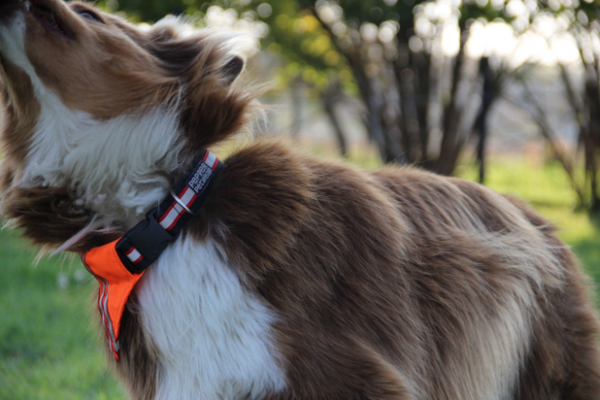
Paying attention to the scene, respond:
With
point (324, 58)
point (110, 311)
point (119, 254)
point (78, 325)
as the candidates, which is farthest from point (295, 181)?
point (324, 58)

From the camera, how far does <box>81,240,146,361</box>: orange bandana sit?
183 centimetres

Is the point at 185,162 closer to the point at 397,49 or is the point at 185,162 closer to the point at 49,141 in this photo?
the point at 49,141

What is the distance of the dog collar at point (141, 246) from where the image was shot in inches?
71.4

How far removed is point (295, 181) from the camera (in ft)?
6.44

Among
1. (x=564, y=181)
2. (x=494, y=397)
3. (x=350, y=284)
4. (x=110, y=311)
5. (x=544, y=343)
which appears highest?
(x=350, y=284)

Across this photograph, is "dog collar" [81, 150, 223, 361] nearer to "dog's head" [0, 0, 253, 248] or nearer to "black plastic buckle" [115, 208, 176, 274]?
"black plastic buckle" [115, 208, 176, 274]

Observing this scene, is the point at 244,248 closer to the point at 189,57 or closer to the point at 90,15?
the point at 189,57

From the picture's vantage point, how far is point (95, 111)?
1920 mm

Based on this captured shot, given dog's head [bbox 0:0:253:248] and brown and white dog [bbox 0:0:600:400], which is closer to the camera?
brown and white dog [bbox 0:0:600:400]

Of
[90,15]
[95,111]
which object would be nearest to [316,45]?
[90,15]

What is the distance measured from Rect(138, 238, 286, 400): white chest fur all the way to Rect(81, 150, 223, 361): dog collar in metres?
0.05

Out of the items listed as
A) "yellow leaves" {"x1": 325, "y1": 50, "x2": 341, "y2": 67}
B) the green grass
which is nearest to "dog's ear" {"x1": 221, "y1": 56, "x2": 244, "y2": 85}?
the green grass

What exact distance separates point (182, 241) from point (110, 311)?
0.35 m

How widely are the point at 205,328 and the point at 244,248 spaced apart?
0.95ft
